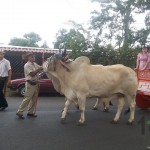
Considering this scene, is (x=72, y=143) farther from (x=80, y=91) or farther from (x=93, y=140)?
(x=80, y=91)

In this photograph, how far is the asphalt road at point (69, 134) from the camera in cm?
636

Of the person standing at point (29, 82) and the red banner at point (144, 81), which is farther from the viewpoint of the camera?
the red banner at point (144, 81)

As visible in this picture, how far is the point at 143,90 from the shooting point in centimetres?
1016

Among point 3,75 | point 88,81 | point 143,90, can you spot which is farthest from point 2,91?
point 143,90

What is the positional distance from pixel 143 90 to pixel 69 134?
369cm

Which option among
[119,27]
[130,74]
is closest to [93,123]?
[130,74]

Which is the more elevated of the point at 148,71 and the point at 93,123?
the point at 148,71

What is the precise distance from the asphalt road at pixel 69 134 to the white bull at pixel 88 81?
46 cm

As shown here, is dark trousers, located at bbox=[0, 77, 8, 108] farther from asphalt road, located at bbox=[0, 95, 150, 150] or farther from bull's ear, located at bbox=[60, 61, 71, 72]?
bull's ear, located at bbox=[60, 61, 71, 72]

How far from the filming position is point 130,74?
8922mm

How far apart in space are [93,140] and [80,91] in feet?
5.80

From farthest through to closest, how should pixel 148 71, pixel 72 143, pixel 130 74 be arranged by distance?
1. pixel 148 71
2. pixel 130 74
3. pixel 72 143

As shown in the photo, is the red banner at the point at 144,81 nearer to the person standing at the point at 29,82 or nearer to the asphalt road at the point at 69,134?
the asphalt road at the point at 69,134

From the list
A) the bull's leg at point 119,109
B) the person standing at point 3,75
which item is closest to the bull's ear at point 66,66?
the bull's leg at point 119,109
